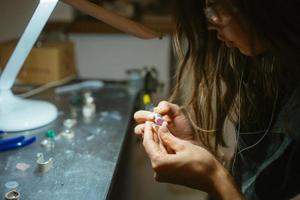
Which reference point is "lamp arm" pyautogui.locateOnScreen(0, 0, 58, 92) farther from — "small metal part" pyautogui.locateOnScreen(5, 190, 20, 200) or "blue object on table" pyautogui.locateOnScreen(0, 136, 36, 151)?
"small metal part" pyautogui.locateOnScreen(5, 190, 20, 200)

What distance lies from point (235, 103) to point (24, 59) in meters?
0.58

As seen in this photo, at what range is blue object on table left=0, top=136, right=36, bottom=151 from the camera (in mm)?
820

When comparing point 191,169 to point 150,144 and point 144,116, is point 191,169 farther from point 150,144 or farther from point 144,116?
point 144,116

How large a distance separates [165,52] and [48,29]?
55cm

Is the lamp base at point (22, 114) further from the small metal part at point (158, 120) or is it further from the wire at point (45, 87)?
the small metal part at point (158, 120)

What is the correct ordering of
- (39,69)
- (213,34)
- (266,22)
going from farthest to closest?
(39,69)
(213,34)
(266,22)

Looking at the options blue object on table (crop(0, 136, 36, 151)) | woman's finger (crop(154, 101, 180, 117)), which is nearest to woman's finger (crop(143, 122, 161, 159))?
woman's finger (crop(154, 101, 180, 117))

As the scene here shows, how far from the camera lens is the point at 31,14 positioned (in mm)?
848

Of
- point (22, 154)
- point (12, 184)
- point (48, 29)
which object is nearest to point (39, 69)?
point (48, 29)

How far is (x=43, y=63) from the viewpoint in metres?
1.37

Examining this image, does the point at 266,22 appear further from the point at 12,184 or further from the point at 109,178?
the point at 12,184

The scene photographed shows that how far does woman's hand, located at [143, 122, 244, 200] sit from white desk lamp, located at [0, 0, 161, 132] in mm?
313

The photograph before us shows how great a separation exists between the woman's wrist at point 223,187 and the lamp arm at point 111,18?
1.24 ft

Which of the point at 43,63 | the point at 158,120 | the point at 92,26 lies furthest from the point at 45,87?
the point at 158,120
